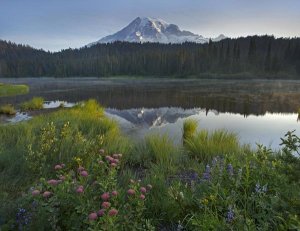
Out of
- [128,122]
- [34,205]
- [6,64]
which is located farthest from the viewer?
[6,64]

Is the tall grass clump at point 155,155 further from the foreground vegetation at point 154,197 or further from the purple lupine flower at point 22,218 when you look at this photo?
the purple lupine flower at point 22,218

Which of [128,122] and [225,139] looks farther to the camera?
[128,122]

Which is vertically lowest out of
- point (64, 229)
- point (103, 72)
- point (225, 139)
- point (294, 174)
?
point (103, 72)

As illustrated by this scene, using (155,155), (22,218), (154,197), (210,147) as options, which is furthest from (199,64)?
(22,218)

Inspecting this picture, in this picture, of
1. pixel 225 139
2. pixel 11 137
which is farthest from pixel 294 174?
pixel 11 137

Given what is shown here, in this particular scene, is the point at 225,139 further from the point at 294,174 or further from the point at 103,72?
the point at 103,72

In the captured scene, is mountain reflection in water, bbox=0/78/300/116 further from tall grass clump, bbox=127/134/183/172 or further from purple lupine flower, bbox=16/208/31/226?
purple lupine flower, bbox=16/208/31/226

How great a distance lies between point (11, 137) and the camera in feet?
30.7

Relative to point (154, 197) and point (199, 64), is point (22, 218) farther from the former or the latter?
point (199, 64)

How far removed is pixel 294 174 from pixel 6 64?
553ft

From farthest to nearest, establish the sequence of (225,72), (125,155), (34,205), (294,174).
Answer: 1. (225,72)
2. (125,155)
3. (294,174)
4. (34,205)

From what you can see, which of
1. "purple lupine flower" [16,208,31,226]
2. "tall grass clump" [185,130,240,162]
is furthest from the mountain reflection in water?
"purple lupine flower" [16,208,31,226]

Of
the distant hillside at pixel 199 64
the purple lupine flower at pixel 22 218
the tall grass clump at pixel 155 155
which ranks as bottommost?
the distant hillside at pixel 199 64

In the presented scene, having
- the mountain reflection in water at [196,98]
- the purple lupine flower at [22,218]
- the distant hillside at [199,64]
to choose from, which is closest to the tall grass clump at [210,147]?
the purple lupine flower at [22,218]
